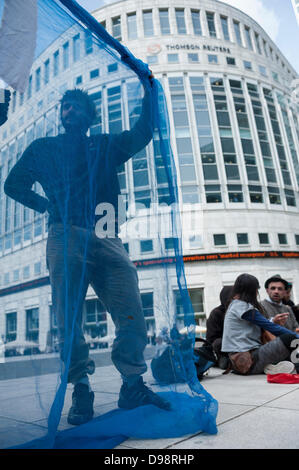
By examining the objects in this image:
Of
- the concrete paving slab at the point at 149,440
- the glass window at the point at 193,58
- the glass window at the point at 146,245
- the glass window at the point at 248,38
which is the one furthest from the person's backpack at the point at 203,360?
the glass window at the point at 248,38

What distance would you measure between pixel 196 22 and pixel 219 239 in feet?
61.3

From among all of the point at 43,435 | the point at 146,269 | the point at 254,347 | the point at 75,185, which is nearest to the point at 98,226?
the point at 75,185

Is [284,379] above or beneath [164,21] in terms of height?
beneath

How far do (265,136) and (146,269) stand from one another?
26306mm

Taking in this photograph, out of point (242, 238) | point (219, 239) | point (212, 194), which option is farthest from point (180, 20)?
point (242, 238)

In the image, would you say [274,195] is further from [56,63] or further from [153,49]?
[56,63]

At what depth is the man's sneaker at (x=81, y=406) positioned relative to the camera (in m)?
1.57

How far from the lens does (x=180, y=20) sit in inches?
1088

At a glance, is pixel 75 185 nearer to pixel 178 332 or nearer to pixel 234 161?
pixel 178 332

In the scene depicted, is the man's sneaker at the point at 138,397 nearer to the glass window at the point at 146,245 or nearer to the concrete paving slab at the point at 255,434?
the concrete paving slab at the point at 255,434

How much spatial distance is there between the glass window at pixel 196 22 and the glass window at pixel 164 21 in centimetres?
218

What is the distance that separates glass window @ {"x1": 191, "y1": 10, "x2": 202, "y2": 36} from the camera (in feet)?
90.3

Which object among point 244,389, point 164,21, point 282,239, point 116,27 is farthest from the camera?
point 116,27

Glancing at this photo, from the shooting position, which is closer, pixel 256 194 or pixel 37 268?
pixel 37 268
